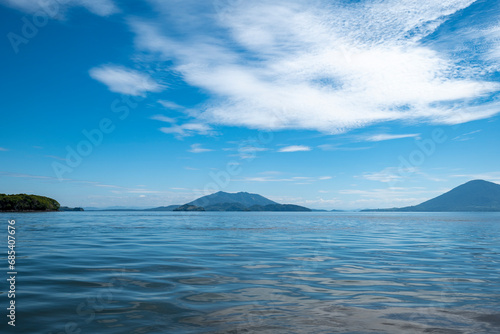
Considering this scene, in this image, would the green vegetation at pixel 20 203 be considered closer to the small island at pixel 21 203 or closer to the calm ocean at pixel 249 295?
the small island at pixel 21 203

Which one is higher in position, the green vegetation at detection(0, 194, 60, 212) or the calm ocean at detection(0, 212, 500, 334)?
the green vegetation at detection(0, 194, 60, 212)

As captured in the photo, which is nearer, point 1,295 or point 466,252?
point 1,295

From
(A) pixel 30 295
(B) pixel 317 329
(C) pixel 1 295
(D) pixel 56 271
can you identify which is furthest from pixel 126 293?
(B) pixel 317 329

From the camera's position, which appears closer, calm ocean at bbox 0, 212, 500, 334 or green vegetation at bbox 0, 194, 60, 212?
calm ocean at bbox 0, 212, 500, 334

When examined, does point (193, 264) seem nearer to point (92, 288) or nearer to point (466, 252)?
point (92, 288)

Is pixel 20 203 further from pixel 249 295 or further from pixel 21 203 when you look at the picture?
pixel 249 295

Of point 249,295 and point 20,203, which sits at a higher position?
point 20,203

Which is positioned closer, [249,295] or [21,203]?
[249,295]

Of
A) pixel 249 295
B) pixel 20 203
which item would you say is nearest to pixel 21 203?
pixel 20 203

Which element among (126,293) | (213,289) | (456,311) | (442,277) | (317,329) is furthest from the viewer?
(442,277)

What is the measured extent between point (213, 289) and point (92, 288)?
4820mm

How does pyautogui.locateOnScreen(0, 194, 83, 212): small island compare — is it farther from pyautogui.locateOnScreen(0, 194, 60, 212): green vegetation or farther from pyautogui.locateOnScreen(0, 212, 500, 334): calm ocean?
pyautogui.locateOnScreen(0, 212, 500, 334): calm ocean

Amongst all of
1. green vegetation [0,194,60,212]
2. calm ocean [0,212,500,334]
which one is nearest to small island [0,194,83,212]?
green vegetation [0,194,60,212]

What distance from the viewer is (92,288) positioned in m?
13.0
